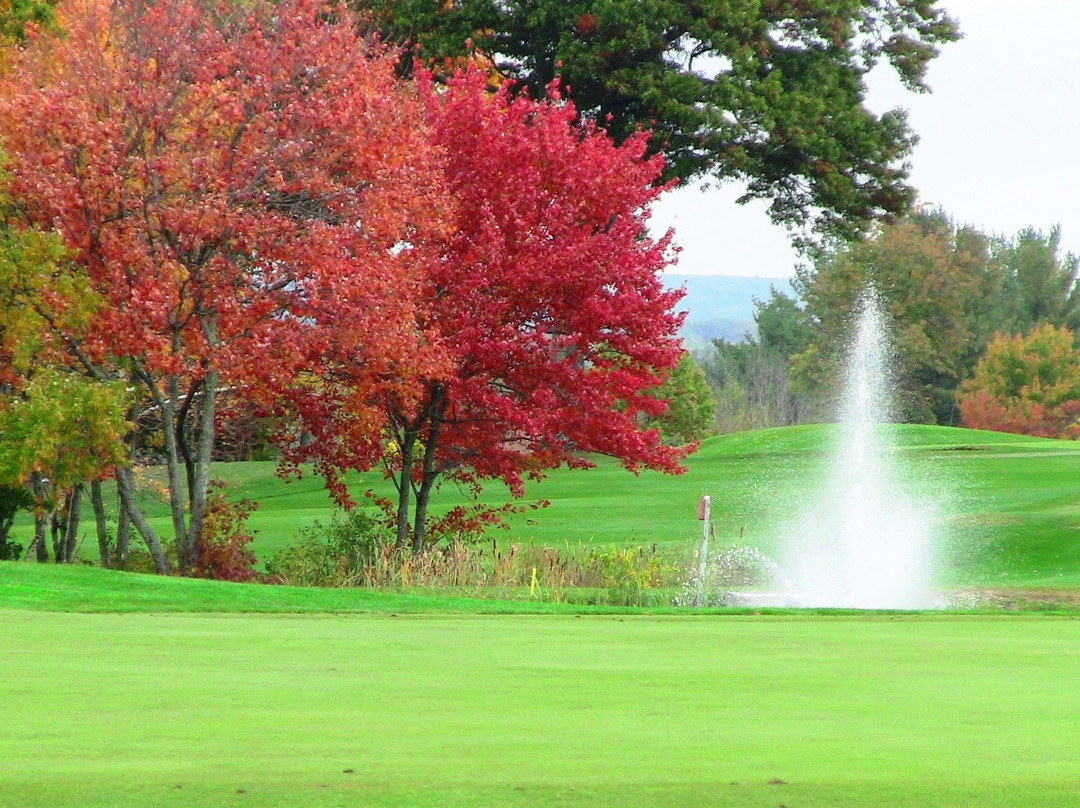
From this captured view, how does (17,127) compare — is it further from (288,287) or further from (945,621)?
(945,621)

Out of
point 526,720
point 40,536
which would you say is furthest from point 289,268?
point 526,720

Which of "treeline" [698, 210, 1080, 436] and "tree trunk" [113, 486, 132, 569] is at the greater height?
"treeline" [698, 210, 1080, 436]

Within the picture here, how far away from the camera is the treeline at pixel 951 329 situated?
7400cm

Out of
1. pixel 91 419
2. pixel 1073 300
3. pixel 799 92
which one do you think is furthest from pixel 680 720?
pixel 1073 300

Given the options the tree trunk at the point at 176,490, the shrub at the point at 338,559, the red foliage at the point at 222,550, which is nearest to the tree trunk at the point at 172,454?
the tree trunk at the point at 176,490

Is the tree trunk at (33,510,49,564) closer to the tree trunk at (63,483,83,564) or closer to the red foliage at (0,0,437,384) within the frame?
the tree trunk at (63,483,83,564)

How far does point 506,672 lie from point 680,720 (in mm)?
1777

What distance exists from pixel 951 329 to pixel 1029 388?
618 cm

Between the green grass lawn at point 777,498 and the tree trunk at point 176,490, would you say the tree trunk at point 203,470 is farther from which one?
the green grass lawn at point 777,498

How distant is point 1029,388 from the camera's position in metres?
73.2

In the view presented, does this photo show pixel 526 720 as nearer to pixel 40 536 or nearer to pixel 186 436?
pixel 186 436

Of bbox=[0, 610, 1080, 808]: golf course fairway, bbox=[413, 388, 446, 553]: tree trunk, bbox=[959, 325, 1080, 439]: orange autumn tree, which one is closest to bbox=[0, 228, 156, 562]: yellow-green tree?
bbox=[413, 388, 446, 553]: tree trunk

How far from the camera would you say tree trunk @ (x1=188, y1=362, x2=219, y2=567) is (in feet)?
64.4

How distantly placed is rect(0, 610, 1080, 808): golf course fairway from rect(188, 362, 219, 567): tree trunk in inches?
370
